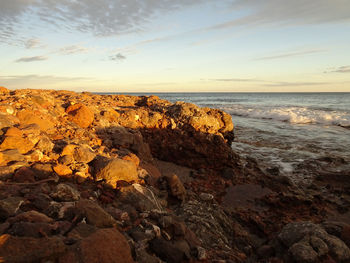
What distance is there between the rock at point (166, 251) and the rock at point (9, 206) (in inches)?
59.5

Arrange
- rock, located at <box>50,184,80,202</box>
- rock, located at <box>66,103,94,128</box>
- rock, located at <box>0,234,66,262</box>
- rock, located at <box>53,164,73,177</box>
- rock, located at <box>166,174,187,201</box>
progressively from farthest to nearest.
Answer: rock, located at <box>66,103,94,128</box> → rock, located at <box>166,174,187,201</box> → rock, located at <box>53,164,73,177</box> → rock, located at <box>50,184,80,202</box> → rock, located at <box>0,234,66,262</box>

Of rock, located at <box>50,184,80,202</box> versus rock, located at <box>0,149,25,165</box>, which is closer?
rock, located at <box>50,184,80,202</box>

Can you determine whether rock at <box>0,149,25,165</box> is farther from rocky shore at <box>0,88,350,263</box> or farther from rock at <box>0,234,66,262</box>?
rock at <box>0,234,66,262</box>

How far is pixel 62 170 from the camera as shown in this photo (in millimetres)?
3676

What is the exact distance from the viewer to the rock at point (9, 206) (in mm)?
2371

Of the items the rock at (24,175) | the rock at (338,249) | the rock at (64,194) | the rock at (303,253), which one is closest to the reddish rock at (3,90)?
the rock at (24,175)

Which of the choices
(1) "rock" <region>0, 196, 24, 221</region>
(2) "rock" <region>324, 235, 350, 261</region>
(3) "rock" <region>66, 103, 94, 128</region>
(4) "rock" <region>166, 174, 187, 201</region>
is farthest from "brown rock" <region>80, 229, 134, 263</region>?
(3) "rock" <region>66, 103, 94, 128</region>

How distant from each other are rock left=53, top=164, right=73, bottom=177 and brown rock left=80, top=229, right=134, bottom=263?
1.72 m

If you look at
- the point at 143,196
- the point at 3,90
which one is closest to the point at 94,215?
the point at 143,196

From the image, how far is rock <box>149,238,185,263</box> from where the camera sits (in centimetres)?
266

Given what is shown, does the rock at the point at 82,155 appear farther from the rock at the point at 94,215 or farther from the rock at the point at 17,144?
the rock at the point at 94,215

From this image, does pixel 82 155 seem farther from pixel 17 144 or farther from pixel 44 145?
pixel 17 144

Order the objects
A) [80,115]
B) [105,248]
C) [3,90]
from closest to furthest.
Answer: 1. [105,248]
2. [80,115]
3. [3,90]

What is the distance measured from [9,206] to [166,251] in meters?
1.75
